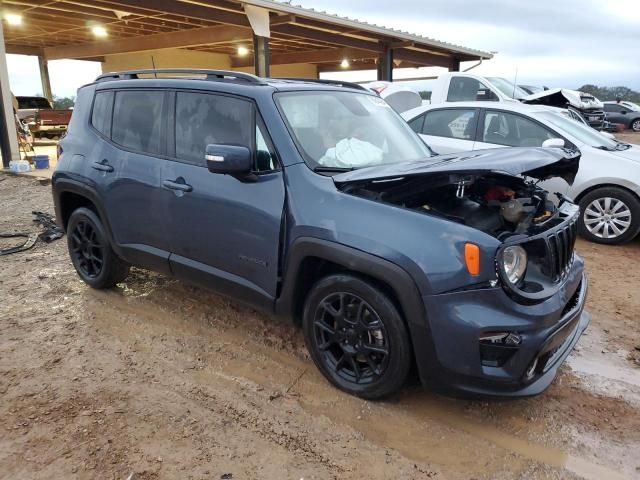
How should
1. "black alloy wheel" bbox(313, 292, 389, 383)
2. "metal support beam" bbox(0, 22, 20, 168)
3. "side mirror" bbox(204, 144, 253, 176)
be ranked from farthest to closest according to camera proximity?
"metal support beam" bbox(0, 22, 20, 168) < "side mirror" bbox(204, 144, 253, 176) < "black alloy wheel" bbox(313, 292, 389, 383)

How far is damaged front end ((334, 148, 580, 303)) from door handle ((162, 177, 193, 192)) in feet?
3.82

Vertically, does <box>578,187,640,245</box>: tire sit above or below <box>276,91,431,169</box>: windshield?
below

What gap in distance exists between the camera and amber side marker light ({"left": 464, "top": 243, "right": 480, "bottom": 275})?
240cm

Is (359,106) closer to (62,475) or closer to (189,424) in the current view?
(189,424)

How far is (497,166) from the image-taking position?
248cm

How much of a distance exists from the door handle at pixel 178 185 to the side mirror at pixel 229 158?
54 cm

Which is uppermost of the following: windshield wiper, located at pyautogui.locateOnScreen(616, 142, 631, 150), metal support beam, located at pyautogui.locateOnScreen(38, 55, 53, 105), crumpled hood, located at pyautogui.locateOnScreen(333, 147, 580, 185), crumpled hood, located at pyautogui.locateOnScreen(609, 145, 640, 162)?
metal support beam, located at pyautogui.locateOnScreen(38, 55, 53, 105)

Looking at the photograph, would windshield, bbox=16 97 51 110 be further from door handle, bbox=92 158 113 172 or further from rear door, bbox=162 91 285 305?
rear door, bbox=162 91 285 305

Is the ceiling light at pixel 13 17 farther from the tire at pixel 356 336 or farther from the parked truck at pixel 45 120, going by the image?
the tire at pixel 356 336

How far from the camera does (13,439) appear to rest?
262 centimetres

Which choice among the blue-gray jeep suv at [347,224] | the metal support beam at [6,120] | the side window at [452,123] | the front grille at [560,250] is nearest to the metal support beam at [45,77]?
the metal support beam at [6,120]

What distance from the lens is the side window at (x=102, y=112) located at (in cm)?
417

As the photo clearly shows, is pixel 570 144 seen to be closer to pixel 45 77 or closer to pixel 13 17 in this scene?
pixel 13 17

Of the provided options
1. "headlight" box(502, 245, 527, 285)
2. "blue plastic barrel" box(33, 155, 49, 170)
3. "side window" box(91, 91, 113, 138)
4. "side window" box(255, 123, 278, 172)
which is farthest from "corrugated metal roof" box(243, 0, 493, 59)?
"headlight" box(502, 245, 527, 285)
